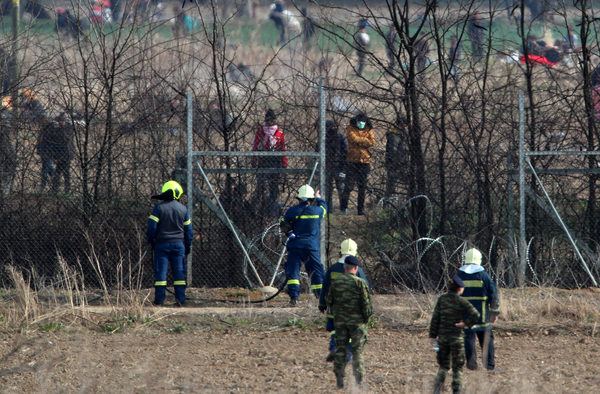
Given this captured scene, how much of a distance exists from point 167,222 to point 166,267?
60 centimetres

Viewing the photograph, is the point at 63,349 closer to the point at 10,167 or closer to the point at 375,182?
the point at 10,167

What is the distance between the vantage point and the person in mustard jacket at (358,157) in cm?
954

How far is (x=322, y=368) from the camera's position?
21.4 ft

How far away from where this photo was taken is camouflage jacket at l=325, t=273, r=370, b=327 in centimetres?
593

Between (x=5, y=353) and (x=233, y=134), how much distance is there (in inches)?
176

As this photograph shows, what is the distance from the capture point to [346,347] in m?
5.95

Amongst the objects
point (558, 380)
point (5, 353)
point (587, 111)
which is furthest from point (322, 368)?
point (587, 111)

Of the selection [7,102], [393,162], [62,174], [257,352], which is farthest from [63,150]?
[393,162]

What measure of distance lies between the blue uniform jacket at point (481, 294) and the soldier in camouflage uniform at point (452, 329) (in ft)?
1.70

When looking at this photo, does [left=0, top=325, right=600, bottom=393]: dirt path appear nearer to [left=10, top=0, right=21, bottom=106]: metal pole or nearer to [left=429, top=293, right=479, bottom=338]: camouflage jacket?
[left=429, top=293, right=479, bottom=338]: camouflage jacket

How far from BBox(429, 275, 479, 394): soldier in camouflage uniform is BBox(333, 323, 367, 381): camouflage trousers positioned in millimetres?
628

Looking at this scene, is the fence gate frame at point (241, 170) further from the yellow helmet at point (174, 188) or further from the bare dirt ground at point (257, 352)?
the bare dirt ground at point (257, 352)

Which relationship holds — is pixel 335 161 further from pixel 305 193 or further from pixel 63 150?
pixel 63 150

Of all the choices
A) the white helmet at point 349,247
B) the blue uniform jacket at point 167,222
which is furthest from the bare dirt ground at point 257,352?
the white helmet at point 349,247
